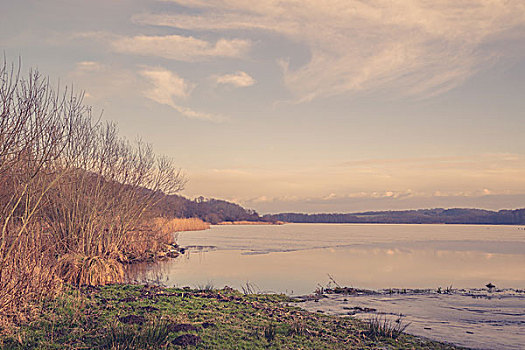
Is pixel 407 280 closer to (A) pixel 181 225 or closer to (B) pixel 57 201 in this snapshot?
(B) pixel 57 201

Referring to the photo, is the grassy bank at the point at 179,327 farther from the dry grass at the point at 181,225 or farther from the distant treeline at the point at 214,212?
the distant treeline at the point at 214,212

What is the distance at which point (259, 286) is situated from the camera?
72.8 ft

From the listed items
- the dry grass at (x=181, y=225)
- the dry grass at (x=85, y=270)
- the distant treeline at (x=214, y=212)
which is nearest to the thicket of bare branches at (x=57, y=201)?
the dry grass at (x=85, y=270)

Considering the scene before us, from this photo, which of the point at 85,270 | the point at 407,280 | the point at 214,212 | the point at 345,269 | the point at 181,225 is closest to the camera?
the point at 85,270

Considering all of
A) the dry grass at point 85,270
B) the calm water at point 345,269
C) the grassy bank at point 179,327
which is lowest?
the calm water at point 345,269

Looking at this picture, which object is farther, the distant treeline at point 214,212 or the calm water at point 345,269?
the distant treeline at point 214,212

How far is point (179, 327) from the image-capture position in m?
10.5

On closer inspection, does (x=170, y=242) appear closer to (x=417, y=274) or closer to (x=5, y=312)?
(x=417, y=274)

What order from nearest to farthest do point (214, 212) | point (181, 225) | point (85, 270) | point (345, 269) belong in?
1. point (85, 270)
2. point (345, 269)
3. point (181, 225)
4. point (214, 212)

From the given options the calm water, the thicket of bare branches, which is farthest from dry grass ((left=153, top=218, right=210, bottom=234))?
the thicket of bare branches

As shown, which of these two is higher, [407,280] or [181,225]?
[181,225]

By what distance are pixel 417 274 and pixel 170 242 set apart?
24720 mm

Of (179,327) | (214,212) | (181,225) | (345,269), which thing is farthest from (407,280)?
(214,212)

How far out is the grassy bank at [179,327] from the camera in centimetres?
934
